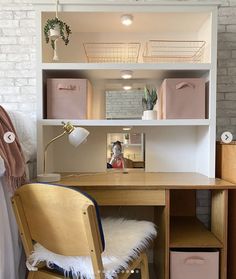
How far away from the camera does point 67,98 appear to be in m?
1.49

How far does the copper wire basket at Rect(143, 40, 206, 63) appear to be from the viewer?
1715mm

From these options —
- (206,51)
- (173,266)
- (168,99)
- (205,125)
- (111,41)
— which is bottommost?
(173,266)

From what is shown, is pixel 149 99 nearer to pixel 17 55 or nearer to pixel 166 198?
pixel 166 198

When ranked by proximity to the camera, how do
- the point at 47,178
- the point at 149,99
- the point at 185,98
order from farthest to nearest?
the point at 149,99 < the point at 185,98 < the point at 47,178

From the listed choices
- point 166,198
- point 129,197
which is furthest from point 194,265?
point 129,197

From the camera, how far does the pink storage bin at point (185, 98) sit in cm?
149

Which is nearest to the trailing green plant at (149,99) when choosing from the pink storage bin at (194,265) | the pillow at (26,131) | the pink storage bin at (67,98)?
the pink storage bin at (67,98)

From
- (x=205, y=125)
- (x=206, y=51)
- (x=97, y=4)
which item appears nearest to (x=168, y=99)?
(x=205, y=125)

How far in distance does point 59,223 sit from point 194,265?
0.76 meters

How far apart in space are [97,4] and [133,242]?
1.30m

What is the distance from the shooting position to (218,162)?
1.54 meters

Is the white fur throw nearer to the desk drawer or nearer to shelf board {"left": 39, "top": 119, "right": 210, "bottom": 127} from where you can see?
the desk drawer

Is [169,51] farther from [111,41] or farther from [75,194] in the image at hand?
[75,194]

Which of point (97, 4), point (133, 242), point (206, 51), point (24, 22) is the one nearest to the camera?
point (133, 242)
